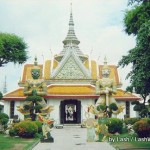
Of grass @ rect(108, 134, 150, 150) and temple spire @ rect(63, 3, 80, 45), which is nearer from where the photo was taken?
grass @ rect(108, 134, 150, 150)

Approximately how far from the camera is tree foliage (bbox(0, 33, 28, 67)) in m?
27.3

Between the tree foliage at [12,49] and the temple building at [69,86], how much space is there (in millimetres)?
4727

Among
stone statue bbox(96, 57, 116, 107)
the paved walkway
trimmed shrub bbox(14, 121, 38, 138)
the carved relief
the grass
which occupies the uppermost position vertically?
the carved relief

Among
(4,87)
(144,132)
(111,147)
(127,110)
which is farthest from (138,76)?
(4,87)

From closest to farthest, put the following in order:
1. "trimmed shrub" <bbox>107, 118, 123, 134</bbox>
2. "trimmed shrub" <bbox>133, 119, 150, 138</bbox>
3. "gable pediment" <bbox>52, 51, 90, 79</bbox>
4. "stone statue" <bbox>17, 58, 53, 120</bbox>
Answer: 1. "trimmed shrub" <bbox>133, 119, 150, 138</bbox>
2. "trimmed shrub" <bbox>107, 118, 123, 134</bbox>
3. "stone statue" <bbox>17, 58, 53, 120</bbox>
4. "gable pediment" <bbox>52, 51, 90, 79</bbox>

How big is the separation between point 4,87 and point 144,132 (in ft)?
141

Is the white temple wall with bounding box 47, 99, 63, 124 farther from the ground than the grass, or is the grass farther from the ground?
the white temple wall with bounding box 47, 99, 63, 124

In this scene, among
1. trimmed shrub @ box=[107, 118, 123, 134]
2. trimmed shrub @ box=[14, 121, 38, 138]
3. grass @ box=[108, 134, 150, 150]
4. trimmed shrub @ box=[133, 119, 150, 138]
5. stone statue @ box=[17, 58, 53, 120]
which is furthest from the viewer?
stone statue @ box=[17, 58, 53, 120]

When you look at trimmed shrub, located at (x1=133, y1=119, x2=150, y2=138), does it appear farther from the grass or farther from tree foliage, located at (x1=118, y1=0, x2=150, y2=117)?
tree foliage, located at (x1=118, y1=0, x2=150, y2=117)

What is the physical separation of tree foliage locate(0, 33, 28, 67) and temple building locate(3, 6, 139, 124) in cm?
473

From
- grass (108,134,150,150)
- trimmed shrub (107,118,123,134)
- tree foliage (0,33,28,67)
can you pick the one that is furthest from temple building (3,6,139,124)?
grass (108,134,150,150)

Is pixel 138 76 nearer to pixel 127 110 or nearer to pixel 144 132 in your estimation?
pixel 144 132

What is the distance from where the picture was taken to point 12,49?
27719 mm

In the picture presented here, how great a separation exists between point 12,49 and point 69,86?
25.7ft
